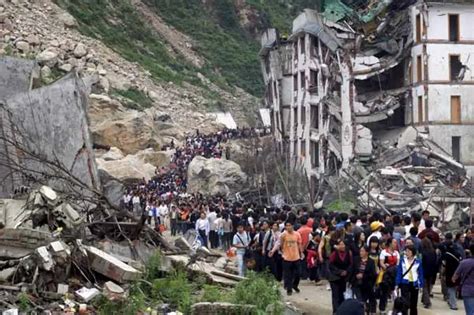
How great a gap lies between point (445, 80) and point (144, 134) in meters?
18.6

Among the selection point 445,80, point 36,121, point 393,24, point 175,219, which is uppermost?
point 393,24

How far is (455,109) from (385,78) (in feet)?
13.1

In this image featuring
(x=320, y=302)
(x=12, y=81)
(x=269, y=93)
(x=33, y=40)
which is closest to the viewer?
(x=320, y=302)

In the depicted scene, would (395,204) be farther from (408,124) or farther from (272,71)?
(272,71)

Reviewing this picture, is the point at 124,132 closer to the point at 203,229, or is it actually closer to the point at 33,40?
the point at 33,40

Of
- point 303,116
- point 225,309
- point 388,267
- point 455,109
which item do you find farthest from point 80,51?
point 225,309

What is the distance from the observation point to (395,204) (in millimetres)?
27922

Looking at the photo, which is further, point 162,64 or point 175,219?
point 162,64

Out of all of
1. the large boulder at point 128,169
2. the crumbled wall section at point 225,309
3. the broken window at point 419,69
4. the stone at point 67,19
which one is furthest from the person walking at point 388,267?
the stone at point 67,19

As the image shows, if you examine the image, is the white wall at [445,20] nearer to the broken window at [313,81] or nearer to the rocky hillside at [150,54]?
the broken window at [313,81]

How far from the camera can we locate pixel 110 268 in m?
12.4

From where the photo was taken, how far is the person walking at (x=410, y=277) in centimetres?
1196

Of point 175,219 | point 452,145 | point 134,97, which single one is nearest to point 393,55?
point 452,145

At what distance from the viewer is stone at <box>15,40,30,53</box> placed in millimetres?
51425
